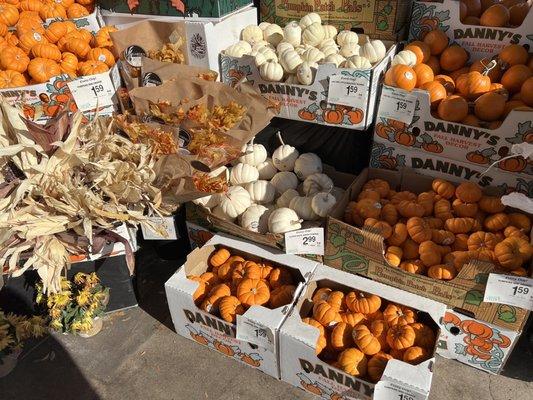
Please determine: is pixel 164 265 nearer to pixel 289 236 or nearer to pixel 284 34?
pixel 289 236

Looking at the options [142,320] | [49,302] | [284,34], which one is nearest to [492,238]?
[284,34]

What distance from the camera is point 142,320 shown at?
2.74m

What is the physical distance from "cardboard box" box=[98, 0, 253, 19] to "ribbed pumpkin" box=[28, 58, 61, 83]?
2.12ft

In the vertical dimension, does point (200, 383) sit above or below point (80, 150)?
below

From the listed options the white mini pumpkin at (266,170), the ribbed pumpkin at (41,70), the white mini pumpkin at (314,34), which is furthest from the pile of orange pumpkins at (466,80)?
the ribbed pumpkin at (41,70)

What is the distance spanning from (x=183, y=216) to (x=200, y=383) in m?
1.12

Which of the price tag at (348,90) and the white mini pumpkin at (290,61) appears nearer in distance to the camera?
the price tag at (348,90)

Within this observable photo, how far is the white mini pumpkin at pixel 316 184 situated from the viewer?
8.86 ft

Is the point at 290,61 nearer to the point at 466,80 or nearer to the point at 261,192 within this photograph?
the point at 261,192

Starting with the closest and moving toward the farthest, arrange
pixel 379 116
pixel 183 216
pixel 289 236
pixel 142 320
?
1. pixel 289 236
2. pixel 379 116
3. pixel 142 320
4. pixel 183 216

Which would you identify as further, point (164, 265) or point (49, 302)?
point (164, 265)

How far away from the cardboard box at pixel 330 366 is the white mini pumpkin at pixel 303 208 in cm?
36

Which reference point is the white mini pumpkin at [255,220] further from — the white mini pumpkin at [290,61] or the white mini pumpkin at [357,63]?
the white mini pumpkin at [357,63]

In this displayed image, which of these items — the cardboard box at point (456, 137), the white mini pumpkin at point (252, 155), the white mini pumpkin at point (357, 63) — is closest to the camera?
the cardboard box at point (456, 137)
